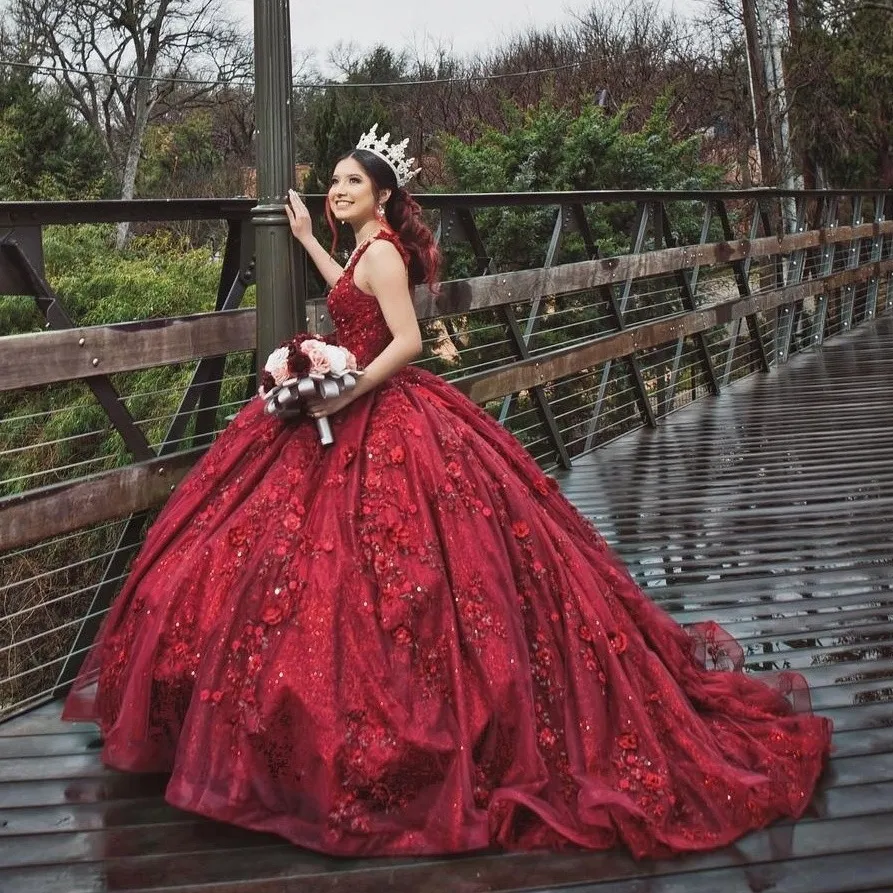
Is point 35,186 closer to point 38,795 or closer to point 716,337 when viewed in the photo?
point 716,337

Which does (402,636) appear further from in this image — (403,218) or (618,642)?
(403,218)

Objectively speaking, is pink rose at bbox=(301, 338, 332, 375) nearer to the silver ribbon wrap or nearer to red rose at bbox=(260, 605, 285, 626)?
the silver ribbon wrap

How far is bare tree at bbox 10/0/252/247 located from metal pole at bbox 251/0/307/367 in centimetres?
2335

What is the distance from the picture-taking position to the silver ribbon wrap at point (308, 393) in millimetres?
2807

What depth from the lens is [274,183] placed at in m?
3.15

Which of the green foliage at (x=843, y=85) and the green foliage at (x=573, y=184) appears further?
the green foliage at (x=843, y=85)

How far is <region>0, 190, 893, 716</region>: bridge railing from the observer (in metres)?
3.18

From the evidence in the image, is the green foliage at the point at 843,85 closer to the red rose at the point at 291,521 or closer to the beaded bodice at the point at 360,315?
the beaded bodice at the point at 360,315

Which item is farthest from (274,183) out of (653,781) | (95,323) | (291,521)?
(95,323)

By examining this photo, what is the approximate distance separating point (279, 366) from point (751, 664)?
1.52 m

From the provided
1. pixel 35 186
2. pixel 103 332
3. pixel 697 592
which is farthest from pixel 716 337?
pixel 35 186

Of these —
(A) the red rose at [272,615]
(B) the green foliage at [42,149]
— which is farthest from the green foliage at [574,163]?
(B) the green foliage at [42,149]

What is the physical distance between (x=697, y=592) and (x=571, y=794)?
1645 millimetres
